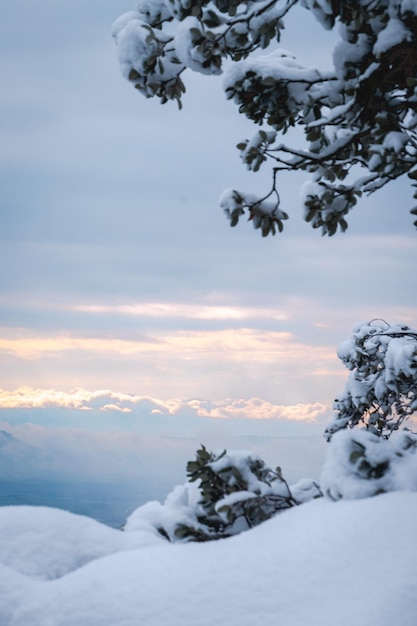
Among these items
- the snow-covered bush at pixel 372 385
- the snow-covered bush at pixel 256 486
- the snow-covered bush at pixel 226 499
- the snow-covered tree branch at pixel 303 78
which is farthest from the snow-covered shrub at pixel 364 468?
the snow-covered bush at pixel 372 385

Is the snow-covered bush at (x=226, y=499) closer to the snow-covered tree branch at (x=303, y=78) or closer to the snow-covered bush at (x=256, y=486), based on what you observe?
the snow-covered bush at (x=256, y=486)

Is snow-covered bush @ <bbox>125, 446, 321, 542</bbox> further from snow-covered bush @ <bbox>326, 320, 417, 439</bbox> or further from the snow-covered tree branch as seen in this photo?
snow-covered bush @ <bbox>326, 320, 417, 439</bbox>

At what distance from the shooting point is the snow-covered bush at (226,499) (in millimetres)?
4090

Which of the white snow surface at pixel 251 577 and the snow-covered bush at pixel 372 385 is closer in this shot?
the white snow surface at pixel 251 577

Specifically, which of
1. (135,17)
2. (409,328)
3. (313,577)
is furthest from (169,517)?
(409,328)

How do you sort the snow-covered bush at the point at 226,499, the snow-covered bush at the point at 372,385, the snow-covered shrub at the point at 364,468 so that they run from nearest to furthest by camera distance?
the snow-covered shrub at the point at 364,468
the snow-covered bush at the point at 226,499
the snow-covered bush at the point at 372,385

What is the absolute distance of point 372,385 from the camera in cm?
1202

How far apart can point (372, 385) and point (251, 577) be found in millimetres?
9300

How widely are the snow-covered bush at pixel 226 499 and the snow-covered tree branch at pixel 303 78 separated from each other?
1845 mm

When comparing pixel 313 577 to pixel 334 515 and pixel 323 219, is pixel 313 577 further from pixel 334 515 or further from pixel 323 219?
pixel 323 219

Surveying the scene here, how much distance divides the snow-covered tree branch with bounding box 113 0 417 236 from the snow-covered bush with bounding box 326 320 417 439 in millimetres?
6004

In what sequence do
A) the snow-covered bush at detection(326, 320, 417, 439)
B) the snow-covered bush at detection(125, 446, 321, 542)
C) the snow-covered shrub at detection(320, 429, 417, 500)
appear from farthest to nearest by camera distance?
the snow-covered bush at detection(326, 320, 417, 439) < the snow-covered bush at detection(125, 446, 321, 542) < the snow-covered shrub at detection(320, 429, 417, 500)

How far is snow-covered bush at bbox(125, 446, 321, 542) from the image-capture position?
4090 mm

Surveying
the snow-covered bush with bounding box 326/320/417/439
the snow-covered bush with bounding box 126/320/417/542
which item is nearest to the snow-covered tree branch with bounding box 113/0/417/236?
the snow-covered bush with bounding box 126/320/417/542
